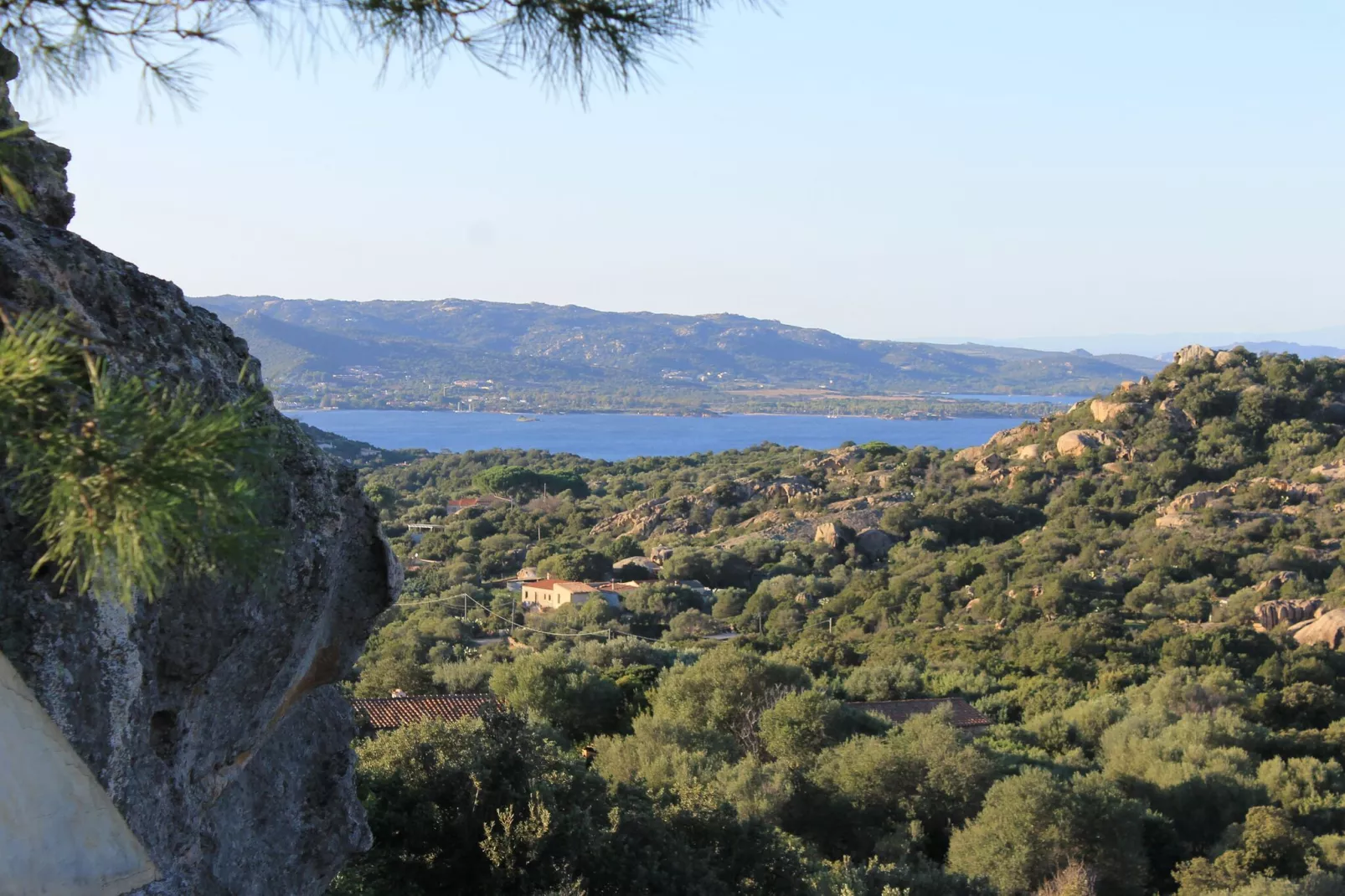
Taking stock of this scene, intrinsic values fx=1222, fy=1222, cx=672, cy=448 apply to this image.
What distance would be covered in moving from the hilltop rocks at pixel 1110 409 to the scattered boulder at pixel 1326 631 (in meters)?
18.6

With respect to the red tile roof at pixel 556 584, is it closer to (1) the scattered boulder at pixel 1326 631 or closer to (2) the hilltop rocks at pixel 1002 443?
(1) the scattered boulder at pixel 1326 631

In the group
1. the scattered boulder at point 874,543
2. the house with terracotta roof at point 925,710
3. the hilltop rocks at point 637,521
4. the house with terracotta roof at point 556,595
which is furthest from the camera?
the hilltop rocks at point 637,521

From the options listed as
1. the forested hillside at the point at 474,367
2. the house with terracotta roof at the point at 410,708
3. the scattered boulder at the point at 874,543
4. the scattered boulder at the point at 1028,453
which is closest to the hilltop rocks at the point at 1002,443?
the scattered boulder at the point at 1028,453

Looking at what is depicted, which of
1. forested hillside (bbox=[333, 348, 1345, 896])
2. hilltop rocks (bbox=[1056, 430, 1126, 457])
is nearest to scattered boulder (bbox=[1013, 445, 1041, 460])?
forested hillside (bbox=[333, 348, 1345, 896])

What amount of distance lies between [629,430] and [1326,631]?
360ft

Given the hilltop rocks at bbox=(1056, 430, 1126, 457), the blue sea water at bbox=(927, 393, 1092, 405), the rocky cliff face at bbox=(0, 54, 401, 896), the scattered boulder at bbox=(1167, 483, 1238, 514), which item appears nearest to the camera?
the rocky cliff face at bbox=(0, 54, 401, 896)

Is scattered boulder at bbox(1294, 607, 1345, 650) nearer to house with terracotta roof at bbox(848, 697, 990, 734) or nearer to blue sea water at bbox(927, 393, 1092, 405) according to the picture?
house with terracotta roof at bbox(848, 697, 990, 734)

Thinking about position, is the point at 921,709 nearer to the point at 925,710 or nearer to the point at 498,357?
the point at 925,710

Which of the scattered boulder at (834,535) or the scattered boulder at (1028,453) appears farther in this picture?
the scattered boulder at (1028,453)

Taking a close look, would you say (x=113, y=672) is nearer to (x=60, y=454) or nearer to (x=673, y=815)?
(x=60, y=454)

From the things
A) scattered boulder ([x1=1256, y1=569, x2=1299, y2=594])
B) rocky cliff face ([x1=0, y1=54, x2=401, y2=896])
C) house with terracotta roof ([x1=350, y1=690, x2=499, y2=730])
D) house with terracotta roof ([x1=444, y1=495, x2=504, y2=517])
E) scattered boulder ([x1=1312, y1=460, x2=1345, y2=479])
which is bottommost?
house with terracotta roof ([x1=444, y1=495, x2=504, y2=517])

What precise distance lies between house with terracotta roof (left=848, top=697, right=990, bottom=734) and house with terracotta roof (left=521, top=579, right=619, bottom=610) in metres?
10.7

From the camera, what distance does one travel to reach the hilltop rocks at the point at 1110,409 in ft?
137

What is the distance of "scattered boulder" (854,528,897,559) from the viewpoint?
1422 inches
